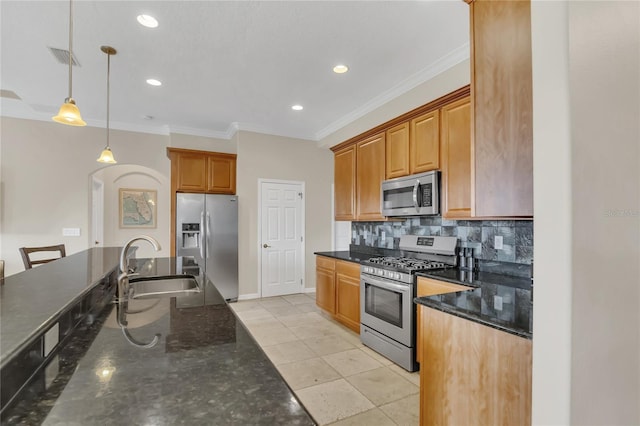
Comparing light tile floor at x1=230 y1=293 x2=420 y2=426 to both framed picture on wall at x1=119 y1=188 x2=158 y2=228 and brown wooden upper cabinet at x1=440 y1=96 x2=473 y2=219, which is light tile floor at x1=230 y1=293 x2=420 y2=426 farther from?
framed picture on wall at x1=119 y1=188 x2=158 y2=228

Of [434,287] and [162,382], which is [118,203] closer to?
[434,287]

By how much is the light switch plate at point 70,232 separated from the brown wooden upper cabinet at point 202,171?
1576mm

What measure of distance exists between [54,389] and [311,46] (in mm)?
2848

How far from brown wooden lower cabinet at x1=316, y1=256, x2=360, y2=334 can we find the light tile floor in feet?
0.57

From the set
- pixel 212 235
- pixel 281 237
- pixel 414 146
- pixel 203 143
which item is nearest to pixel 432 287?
pixel 414 146

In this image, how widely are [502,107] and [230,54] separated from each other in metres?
2.43

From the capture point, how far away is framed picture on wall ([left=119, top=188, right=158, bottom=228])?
6387 mm

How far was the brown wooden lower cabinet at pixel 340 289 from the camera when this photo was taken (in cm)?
342

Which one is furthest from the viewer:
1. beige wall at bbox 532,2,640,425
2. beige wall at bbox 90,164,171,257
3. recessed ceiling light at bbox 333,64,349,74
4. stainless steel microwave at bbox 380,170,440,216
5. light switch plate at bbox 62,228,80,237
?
beige wall at bbox 90,164,171,257

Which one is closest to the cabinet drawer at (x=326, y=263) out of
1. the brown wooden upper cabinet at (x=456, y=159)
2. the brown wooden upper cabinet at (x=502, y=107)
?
the brown wooden upper cabinet at (x=456, y=159)

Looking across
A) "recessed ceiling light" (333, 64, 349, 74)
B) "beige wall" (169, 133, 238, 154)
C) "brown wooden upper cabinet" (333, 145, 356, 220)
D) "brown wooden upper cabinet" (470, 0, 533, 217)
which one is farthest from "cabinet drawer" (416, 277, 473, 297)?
"beige wall" (169, 133, 238, 154)

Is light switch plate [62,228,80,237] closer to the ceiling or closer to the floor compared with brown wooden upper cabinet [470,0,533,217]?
closer to the floor

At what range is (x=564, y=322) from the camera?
921mm

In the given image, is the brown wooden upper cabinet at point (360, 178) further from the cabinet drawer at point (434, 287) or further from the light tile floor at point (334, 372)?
the light tile floor at point (334, 372)
